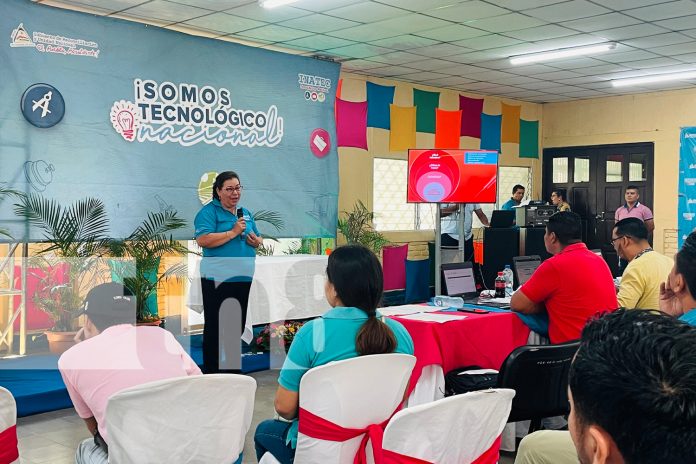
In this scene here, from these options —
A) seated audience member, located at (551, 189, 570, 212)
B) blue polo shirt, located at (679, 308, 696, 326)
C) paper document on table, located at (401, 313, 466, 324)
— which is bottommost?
paper document on table, located at (401, 313, 466, 324)

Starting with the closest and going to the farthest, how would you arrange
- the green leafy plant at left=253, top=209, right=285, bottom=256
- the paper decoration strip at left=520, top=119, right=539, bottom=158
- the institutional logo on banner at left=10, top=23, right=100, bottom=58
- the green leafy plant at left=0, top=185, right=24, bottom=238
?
the green leafy plant at left=0, top=185, right=24, bottom=238 → the institutional logo on banner at left=10, top=23, right=100, bottom=58 → the green leafy plant at left=253, top=209, right=285, bottom=256 → the paper decoration strip at left=520, top=119, right=539, bottom=158

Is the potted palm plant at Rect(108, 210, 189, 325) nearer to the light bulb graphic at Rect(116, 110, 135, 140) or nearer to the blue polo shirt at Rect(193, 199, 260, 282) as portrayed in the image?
the blue polo shirt at Rect(193, 199, 260, 282)

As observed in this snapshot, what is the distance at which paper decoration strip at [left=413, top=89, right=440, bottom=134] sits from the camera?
32.5 feet

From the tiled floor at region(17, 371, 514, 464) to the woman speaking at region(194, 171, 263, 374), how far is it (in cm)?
60

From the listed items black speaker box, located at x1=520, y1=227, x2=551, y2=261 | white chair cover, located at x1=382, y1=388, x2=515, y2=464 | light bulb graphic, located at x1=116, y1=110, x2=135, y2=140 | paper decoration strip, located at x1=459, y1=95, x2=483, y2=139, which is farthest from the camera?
paper decoration strip, located at x1=459, y1=95, x2=483, y2=139

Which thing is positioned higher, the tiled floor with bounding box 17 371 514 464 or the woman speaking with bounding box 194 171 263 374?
the woman speaking with bounding box 194 171 263 374

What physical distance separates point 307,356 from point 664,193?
9504 mm

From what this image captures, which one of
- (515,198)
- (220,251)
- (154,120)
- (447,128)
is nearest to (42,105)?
(154,120)

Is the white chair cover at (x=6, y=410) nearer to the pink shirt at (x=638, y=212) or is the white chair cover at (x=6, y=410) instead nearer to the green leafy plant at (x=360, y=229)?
the green leafy plant at (x=360, y=229)

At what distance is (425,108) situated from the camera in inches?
394

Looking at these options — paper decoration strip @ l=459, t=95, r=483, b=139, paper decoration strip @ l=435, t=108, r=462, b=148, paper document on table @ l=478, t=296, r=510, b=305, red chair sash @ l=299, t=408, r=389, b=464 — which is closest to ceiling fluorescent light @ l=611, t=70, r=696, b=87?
paper decoration strip @ l=459, t=95, r=483, b=139

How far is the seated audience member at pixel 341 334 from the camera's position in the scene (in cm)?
255

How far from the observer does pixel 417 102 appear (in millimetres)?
9906

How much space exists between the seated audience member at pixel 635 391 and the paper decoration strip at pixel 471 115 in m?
9.76
